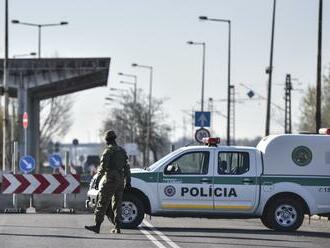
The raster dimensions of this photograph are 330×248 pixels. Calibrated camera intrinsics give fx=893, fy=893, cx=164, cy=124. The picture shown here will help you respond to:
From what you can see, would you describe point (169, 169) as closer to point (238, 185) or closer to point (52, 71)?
point (238, 185)

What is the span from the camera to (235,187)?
18.5 m

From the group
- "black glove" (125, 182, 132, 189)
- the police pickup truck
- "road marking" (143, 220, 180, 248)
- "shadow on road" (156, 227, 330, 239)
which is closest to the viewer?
"road marking" (143, 220, 180, 248)

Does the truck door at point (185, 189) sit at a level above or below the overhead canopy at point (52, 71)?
below

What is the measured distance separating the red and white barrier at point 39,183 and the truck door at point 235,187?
A: 8643 mm

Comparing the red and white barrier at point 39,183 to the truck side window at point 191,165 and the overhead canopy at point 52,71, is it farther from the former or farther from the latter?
the overhead canopy at point 52,71

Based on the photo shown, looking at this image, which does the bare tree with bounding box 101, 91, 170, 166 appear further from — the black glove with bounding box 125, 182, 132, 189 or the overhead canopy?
the black glove with bounding box 125, 182, 132, 189

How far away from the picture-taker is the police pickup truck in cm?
1847

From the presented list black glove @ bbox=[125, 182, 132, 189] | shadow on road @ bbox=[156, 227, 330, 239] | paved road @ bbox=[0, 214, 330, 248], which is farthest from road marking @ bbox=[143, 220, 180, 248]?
black glove @ bbox=[125, 182, 132, 189]

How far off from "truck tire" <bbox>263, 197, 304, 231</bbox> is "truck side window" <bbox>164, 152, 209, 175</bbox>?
160 centimetres

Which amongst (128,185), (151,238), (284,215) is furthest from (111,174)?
(284,215)

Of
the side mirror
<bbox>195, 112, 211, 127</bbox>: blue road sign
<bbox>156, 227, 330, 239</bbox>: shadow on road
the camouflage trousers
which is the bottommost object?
<bbox>156, 227, 330, 239</bbox>: shadow on road

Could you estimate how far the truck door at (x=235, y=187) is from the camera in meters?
18.5

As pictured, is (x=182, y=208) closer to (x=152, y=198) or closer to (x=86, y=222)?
(x=152, y=198)

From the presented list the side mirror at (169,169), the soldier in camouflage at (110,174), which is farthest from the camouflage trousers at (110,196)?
the side mirror at (169,169)
